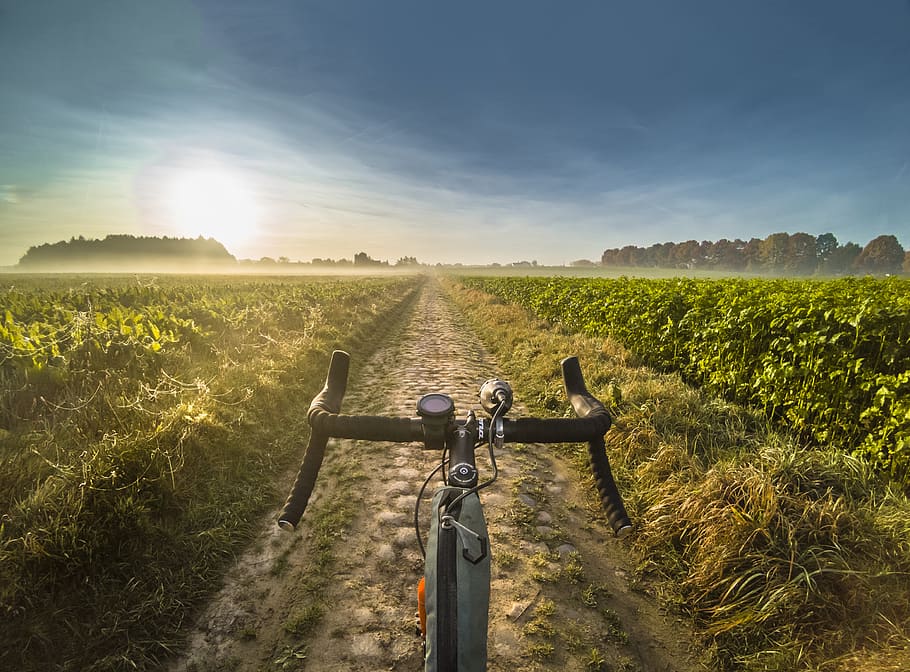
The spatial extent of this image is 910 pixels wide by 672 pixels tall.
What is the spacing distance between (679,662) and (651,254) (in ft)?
500

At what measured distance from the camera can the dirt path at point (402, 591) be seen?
2.94m

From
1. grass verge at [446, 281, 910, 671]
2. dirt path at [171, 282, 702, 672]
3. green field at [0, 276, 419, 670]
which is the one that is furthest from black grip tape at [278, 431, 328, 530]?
grass verge at [446, 281, 910, 671]

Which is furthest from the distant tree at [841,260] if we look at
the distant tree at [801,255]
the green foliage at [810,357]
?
the green foliage at [810,357]

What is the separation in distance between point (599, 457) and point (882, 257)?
136722mm

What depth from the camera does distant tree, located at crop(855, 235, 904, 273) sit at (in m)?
90.3

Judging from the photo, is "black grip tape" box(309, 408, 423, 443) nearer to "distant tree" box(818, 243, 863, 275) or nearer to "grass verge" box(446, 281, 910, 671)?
"grass verge" box(446, 281, 910, 671)

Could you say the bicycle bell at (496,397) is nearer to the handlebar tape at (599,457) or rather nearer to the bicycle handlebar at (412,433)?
the bicycle handlebar at (412,433)

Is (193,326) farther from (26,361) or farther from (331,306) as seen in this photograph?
(331,306)

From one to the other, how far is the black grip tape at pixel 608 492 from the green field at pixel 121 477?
3376mm

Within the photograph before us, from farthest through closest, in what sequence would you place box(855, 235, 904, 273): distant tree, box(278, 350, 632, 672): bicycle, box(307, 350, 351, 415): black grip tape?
1. box(855, 235, 904, 273): distant tree
2. box(307, 350, 351, 415): black grip tape
3. box(278, 350, 632, 672): bicycle

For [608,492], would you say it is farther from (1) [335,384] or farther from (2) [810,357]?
(2) [810,357]

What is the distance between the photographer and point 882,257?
302ft

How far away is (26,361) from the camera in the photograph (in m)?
5.52

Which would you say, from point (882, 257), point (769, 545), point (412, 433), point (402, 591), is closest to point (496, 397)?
point (412, 433)
